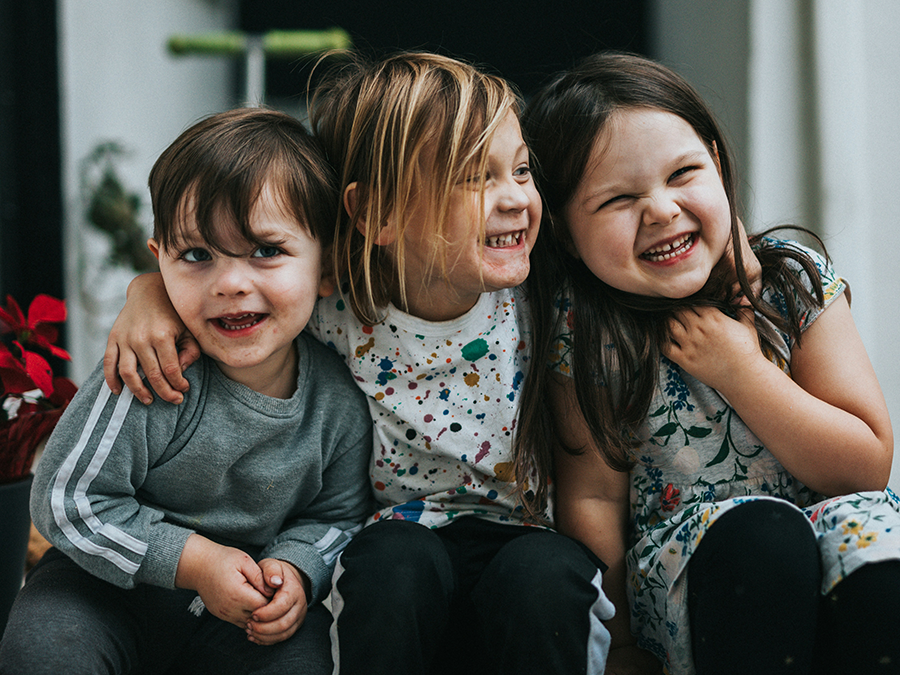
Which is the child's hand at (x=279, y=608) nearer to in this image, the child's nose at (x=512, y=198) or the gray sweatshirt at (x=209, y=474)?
the gray sweatshirt at (x=209, y=474)

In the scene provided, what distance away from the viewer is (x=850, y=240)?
1.36 meters

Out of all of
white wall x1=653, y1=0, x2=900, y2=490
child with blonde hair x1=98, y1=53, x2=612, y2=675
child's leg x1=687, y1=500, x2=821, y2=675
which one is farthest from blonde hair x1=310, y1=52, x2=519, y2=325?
white wall x1=653, y1=0, x2=900, y2=490

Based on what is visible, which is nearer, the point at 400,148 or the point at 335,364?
the point at 400,148

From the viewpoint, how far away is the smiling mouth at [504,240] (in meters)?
0.84

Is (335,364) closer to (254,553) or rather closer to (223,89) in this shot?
(254,553)

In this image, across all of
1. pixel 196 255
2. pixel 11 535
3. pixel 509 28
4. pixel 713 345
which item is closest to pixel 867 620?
pixel 713 345

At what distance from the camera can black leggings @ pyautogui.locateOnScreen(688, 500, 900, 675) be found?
65 centimetres

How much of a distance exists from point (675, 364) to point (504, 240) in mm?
257

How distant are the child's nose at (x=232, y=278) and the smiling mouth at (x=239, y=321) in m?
0.04

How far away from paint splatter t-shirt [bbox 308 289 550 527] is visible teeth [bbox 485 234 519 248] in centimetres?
10

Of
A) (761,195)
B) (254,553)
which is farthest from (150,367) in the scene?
(761,195)

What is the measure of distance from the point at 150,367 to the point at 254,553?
0.26 meters

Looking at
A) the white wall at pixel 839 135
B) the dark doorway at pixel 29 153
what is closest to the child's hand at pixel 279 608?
the white wall at pixel 839 135

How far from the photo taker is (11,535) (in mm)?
888
